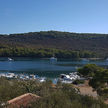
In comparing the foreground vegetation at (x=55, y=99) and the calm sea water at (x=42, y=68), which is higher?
the foreground vegetation at (x=55, y=99)

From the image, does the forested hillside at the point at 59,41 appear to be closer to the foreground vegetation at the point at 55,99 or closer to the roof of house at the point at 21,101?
the foreground vegetation at the point at 55,99

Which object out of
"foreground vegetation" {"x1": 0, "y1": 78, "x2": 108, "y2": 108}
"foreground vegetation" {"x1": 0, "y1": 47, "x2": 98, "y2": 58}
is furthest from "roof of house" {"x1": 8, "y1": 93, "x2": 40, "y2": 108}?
"foreground vegetation" {"x1": 0, "y1": 47, "x2": 98, "y2": 58}

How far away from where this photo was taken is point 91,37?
142750mm

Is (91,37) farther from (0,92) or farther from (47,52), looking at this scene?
(0,92)

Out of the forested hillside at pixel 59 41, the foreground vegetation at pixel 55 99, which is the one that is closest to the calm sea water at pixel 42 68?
the foreground vegetation at pixel 55 99

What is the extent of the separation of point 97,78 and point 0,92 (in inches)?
497

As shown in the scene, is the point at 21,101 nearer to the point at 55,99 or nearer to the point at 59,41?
the point at 55,99

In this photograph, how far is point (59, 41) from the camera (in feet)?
472

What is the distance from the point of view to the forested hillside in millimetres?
129125

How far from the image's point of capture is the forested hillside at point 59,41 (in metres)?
129

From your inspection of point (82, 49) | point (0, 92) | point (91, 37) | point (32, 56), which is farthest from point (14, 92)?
point (91, 37)

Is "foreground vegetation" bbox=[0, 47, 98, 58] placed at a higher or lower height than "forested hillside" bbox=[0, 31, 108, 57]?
lower

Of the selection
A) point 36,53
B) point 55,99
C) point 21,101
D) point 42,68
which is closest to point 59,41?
point 36,53

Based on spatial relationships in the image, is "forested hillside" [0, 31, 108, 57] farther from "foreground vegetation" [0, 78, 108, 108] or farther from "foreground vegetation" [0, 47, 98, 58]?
"foreground vegetation" [0, 78, 108, 108]
